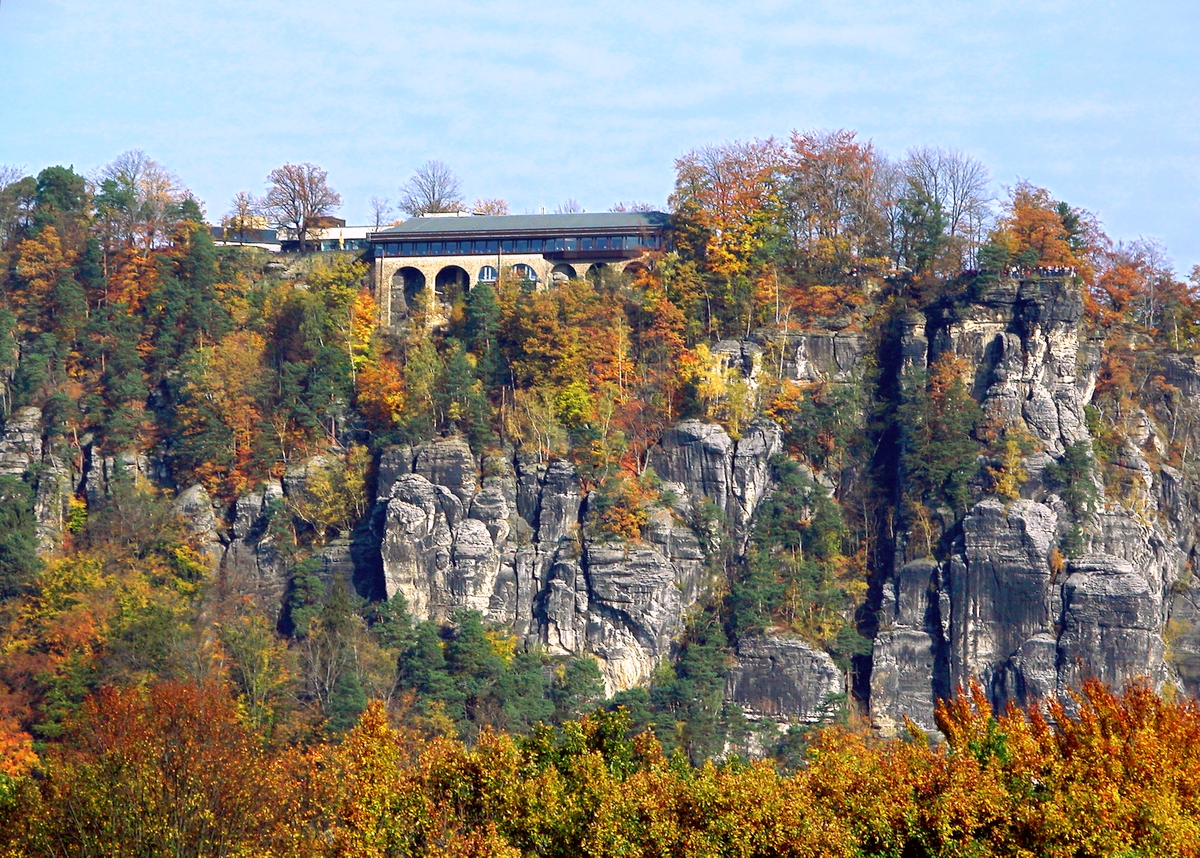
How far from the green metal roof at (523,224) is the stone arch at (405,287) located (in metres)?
1.52

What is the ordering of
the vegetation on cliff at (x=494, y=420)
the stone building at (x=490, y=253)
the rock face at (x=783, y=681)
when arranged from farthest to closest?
the stone building at (x=490, y=253) → the rock face at (x=783, y=681) → the vegetation on cliff at (x=494, y=420)

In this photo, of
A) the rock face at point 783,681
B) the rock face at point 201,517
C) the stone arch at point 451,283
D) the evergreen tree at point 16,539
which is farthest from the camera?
the stone arch at point 451,283

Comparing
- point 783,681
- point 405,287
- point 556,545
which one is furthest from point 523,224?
point 783,681

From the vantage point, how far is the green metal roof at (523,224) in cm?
8169

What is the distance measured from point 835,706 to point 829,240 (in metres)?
19.7

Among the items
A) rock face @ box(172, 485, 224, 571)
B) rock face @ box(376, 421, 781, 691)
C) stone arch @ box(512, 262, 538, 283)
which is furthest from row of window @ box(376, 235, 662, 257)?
rock face @ box(172, 485, 224, 571)

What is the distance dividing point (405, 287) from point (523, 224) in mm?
5642

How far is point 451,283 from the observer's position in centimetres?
8119

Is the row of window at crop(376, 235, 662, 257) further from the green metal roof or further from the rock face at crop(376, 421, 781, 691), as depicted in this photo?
the rock face at crop(376, 421, 781, 691)

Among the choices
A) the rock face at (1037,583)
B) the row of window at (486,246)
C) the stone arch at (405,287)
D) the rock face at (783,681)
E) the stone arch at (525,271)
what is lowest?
the rock face at (783,681)

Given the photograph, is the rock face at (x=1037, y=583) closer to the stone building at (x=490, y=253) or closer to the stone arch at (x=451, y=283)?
the stone building at (x=490, y=253)

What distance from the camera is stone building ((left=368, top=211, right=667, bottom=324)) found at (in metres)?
81.4

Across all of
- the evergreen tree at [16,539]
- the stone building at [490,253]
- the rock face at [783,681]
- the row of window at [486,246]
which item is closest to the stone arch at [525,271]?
the stone building at [490,253]

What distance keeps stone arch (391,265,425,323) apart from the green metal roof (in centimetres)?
152
